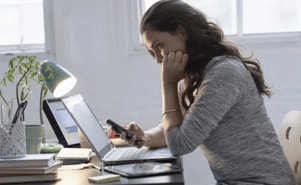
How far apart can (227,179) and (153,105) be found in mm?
1245

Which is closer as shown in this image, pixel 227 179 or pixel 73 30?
pixel 227 179

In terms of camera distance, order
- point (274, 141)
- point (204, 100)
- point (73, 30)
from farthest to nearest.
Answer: point (73, 30) → point (274, 141) → point (204, 100)

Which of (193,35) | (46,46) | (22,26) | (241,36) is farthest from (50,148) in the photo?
(241,36)

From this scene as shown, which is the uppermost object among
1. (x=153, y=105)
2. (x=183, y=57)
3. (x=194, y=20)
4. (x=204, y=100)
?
(x=194, y=20)

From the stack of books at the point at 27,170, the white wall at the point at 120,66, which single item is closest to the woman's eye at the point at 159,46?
the stack of books at the point at 27,170

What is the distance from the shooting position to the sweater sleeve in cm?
156

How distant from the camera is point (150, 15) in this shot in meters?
1.72

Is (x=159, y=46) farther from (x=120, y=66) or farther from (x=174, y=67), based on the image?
(x=120, y=66)

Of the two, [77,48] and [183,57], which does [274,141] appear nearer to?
[183,57]

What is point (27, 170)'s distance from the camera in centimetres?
150

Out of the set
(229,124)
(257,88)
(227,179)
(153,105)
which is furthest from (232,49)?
(153,105)

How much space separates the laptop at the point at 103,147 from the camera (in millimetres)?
1698

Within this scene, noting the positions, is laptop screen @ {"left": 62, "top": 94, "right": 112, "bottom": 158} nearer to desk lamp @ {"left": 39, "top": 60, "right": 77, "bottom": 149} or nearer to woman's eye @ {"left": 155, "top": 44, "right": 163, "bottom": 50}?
desk lamp @ {"left": 39, "top": 60, "right": 77, "bottom": 149}

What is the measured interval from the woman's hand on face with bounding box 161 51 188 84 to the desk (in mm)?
265
